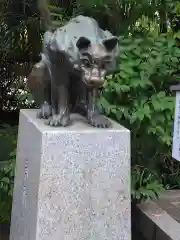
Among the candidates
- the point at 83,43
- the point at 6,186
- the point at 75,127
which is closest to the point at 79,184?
the point at 75,127

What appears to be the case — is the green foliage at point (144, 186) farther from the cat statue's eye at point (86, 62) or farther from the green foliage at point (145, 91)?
the cat statue's eye at point (86, 62)

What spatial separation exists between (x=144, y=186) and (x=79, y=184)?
1091 millimetres

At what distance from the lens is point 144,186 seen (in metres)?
3.57

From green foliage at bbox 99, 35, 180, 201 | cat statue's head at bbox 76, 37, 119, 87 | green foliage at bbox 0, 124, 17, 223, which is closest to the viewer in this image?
cat statue's head at bbox 76, 37, 119, 87

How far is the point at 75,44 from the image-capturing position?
245 cm

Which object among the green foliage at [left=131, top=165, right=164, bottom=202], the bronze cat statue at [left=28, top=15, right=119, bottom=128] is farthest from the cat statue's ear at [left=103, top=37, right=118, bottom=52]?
the green foliage at [left=131, top=165, right=164, bottom=202]

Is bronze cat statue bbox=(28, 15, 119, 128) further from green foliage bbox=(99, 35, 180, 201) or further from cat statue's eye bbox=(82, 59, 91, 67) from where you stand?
green foliage bbox=(99, 35, 180, 201)

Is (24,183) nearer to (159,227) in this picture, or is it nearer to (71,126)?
(71,126)

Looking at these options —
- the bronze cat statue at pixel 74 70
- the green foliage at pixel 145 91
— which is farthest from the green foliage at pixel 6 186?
the green foliage at pixel 145 91

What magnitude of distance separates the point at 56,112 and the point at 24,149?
398 mm

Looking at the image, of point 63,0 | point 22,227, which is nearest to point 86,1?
point 63,0

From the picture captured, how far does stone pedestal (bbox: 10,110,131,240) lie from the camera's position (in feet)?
8.39

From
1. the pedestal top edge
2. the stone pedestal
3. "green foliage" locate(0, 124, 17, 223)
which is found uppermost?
the pedestal top edge

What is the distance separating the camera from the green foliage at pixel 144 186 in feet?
11.4
